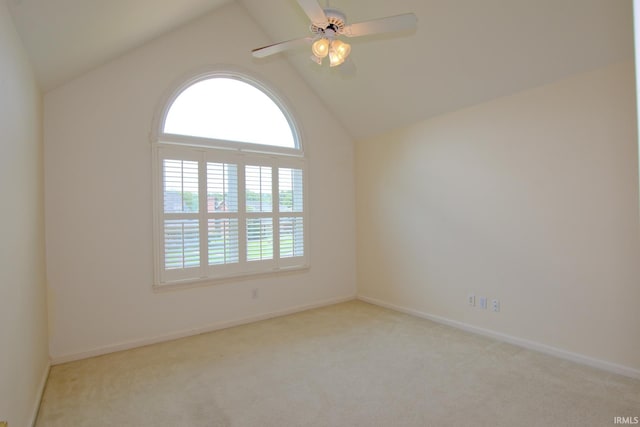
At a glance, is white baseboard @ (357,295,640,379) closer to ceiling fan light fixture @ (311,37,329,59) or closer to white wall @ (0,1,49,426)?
ceiling fan light fixture @ (311,37,329,59)

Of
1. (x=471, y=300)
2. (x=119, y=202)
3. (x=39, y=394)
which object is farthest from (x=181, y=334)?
Result: (x=471, y=300)

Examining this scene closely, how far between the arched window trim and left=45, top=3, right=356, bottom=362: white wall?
76 mm

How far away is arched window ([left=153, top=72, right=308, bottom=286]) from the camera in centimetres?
361

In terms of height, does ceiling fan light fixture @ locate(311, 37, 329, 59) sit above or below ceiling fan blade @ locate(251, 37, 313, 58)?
below

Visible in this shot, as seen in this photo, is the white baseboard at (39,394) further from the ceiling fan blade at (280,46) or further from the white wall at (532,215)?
the white wall at (532,215)

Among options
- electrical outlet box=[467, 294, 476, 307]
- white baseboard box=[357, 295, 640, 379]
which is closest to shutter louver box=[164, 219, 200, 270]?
white baseboard box=[357, 295, 640, 379]

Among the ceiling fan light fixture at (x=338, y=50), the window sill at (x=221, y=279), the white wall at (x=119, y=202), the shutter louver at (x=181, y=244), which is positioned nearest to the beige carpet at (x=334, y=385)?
the white wall at (x=119, y=202)

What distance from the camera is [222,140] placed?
154 inches

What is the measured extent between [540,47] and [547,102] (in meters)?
0.50

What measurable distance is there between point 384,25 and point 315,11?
44 centimetres

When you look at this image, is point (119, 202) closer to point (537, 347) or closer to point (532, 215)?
point (532, 215)

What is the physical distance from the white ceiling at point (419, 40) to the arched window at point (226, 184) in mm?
668

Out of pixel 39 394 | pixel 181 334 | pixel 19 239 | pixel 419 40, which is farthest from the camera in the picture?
pixel 181 334

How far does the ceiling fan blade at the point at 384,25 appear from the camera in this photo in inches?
80.7
